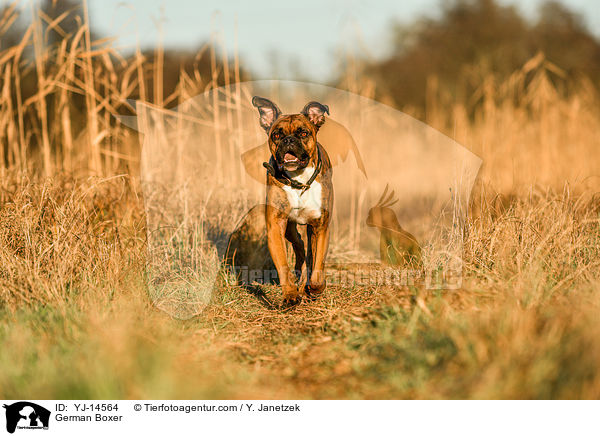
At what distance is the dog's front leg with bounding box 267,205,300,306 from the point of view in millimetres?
4133

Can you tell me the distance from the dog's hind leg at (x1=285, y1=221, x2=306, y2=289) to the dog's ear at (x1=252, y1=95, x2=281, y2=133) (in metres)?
0.90

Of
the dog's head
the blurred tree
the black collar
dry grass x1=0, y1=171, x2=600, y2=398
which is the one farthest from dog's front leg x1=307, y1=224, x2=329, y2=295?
the blurred tree

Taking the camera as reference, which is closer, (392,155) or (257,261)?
(257,261)

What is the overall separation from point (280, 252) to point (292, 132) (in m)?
0.97

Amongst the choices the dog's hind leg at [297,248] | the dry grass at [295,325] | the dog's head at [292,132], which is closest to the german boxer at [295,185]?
the dog's head at [292,132]

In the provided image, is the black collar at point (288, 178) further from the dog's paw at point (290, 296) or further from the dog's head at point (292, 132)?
the dog's paw at point (290, 296)

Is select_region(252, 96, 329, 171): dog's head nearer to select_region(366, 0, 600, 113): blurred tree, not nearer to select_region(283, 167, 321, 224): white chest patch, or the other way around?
select_region(283, 167, 321, 224): white chest patch

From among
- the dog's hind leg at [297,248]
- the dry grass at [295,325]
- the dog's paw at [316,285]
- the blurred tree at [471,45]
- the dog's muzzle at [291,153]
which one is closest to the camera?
the dry grass at [295,325]

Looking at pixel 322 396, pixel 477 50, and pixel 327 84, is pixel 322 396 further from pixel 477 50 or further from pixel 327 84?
pixel 477 50

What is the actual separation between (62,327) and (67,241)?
985 mm

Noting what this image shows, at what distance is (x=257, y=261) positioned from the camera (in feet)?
17.3

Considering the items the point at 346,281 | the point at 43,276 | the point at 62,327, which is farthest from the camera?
the point at 346,281

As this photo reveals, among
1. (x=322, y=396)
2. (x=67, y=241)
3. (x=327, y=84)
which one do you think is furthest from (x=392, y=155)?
(x=322, y=396)

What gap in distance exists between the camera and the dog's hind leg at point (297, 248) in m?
4.66
